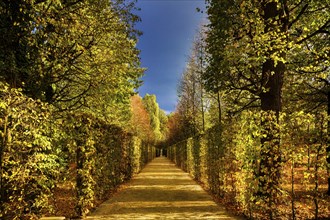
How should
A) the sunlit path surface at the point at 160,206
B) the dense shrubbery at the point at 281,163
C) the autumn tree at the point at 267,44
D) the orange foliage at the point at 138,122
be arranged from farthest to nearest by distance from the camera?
the orange foliage at the point at 138,122, the sunlit path surface at the point at 160,206, the autumn tree at the point at 267,44, the dense shrubbery at the point at 281,163

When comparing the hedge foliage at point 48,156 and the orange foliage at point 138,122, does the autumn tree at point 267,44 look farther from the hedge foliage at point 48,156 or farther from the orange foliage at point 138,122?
the orange foliage at point 138,122

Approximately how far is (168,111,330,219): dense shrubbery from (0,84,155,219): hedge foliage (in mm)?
4193

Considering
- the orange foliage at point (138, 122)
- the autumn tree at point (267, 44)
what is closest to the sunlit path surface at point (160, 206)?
the autumn tree at point (267, 44)

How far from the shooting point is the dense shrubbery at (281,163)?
16.9ft

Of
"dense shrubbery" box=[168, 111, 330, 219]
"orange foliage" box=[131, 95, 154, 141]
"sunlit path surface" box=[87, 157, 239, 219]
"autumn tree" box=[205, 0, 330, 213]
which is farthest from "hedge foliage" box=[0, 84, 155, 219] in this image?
"orange foliage" box=[131, 95, 154, 141]

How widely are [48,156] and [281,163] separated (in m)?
4.75

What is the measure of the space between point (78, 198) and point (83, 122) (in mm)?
2039

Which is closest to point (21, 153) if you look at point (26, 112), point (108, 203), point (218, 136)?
point (26, 112)

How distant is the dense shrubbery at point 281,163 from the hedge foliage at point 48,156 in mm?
4193

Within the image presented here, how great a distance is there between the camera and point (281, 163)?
5824 millimetres

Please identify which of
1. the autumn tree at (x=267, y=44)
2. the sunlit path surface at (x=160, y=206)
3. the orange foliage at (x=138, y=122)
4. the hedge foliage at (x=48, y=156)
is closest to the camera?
the hedge foliage at (x=48, y=156)

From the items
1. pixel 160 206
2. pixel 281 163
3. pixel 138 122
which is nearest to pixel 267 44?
pixel 281 163

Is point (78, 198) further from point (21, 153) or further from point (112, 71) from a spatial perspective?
point (112, 71)

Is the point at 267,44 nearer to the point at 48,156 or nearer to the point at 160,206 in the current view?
the point at 160,206
